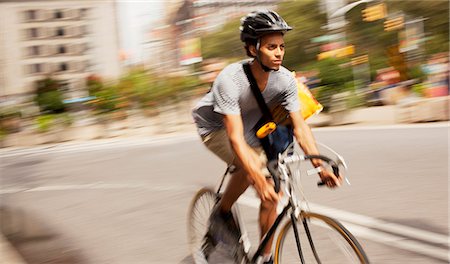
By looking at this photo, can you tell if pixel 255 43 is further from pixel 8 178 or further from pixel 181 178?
pixel 8 178

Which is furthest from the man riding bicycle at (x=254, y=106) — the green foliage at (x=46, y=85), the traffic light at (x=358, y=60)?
the green foliage at (x=46, y=85)

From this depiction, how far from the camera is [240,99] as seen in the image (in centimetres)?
334

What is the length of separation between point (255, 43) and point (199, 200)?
1.45m

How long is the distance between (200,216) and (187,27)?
2743 inches

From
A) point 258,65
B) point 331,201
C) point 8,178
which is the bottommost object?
point 8,178

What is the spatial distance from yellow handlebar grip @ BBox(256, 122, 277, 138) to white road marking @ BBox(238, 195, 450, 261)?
5.73 ft

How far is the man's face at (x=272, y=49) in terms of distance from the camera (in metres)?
3.14

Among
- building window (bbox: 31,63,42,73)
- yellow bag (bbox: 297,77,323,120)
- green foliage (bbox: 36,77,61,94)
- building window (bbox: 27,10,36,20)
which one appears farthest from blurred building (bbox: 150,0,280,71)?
building window (bbox: 31,63,42,73)

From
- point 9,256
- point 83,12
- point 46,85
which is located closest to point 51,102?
point 46,85

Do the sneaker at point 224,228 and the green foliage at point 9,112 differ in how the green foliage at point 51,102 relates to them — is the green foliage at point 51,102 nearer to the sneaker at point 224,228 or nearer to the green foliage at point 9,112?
the green foliage at point 9,112

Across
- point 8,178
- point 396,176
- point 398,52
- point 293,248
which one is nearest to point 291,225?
point 293,248

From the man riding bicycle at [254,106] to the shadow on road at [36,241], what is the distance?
81.5 inches

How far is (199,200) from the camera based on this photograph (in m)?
4.30

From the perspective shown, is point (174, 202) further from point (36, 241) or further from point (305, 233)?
point (305, 233)
